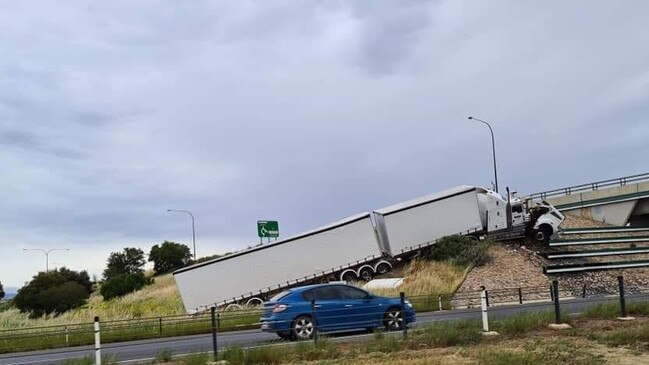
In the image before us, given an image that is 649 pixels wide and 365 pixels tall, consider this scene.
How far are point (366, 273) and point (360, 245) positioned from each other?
2250mm

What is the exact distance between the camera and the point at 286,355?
12.8 metres

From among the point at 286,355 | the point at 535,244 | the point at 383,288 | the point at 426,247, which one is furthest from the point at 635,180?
the point at 286,355

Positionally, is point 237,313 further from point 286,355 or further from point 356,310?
point 286,355

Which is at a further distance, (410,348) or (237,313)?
(237,313)

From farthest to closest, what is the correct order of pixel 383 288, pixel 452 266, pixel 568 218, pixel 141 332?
pixel 568 218 < pixel 452 266 < pixel 383 288 < pixel 141 332

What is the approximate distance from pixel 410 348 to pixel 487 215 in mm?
30583

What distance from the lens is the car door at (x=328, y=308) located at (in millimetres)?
16406

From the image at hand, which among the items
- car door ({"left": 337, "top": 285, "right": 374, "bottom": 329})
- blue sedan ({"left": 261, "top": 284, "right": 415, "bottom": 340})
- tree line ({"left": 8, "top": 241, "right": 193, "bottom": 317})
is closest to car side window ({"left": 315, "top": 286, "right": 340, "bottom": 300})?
blue sedan ({"left": 261, "top": 284, "right": 415, "bottom": 340})

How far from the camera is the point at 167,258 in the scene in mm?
97500

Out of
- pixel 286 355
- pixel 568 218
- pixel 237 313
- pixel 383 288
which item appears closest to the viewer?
pixel 286 355

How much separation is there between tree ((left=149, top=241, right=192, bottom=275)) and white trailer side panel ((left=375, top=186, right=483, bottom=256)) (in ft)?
202

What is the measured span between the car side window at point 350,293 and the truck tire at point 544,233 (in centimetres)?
2881

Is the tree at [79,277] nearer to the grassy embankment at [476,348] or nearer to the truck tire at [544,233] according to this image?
the truck tire at [544,233]

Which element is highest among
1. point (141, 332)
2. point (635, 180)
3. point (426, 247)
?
point (635, 180)
